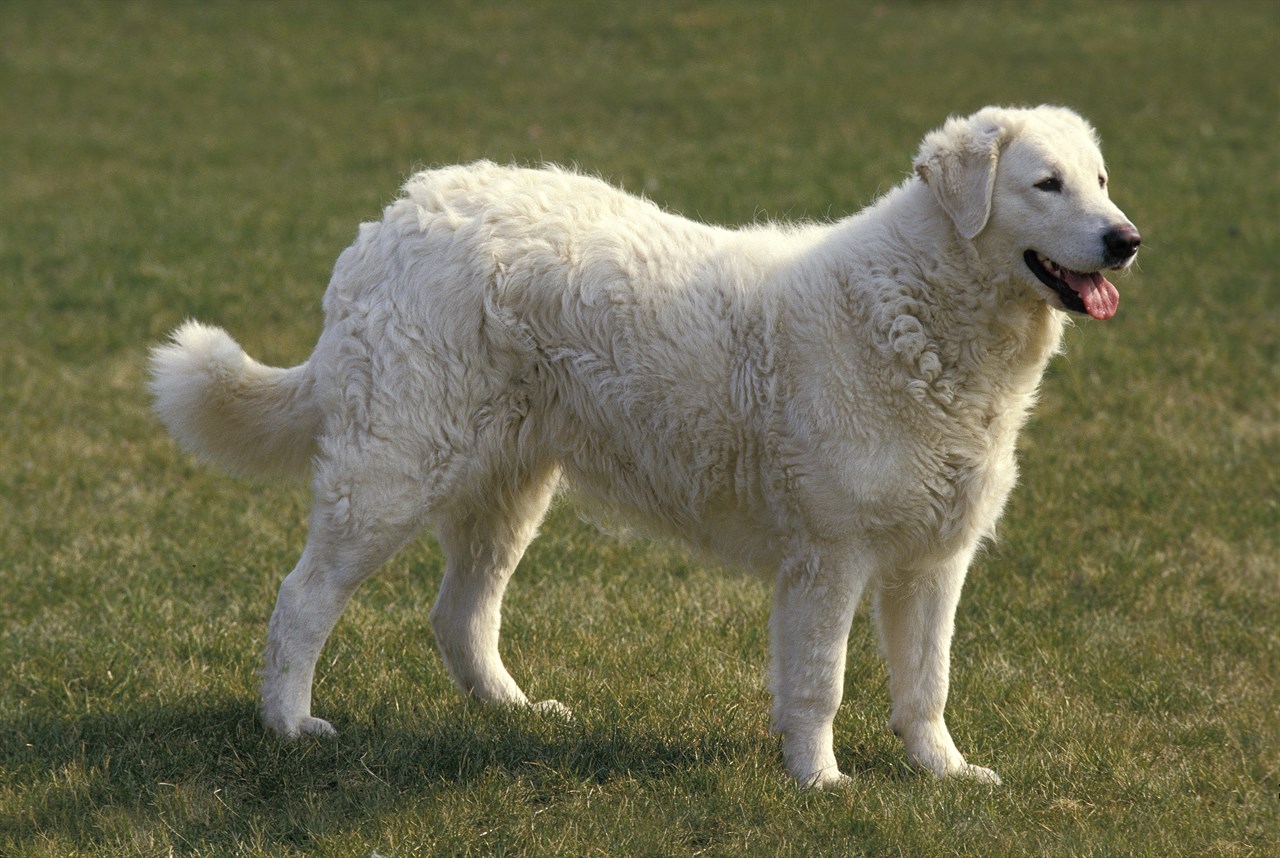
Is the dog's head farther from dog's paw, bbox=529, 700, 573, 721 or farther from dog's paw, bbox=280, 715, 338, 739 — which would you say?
dog's paw, bbox=280, 715, 338, 739

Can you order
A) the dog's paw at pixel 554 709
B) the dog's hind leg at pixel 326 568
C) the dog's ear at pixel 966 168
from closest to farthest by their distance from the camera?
1. the dog's ear at pixel 966 168
2. the dog's hind leg at pixel 326 568
3. the dog's paw at pixel 554 709

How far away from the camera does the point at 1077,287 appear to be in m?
4.09

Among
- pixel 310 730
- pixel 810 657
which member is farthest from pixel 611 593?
pixel 810 657

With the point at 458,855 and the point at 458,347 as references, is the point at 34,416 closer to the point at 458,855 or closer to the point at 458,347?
the point at 458,347

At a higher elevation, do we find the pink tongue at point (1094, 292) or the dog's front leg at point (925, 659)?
the pink tongue at point (1094, 292)

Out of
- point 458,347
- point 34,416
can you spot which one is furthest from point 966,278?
point 34,416

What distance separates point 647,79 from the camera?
17375 mm

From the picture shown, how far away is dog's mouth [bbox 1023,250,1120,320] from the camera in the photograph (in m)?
4.07

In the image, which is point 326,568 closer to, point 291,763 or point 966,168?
point 291,763

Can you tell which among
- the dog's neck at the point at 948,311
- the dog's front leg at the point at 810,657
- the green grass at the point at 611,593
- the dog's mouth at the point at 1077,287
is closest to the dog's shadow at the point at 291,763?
the green grass at the point at 611,593

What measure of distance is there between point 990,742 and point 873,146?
9793mm

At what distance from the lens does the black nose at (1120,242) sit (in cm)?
397

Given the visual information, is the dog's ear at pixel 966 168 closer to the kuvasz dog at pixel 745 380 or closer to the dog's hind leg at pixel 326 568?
the kuvasz dog at pixel 745 380

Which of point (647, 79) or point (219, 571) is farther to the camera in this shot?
point (647, 79)
